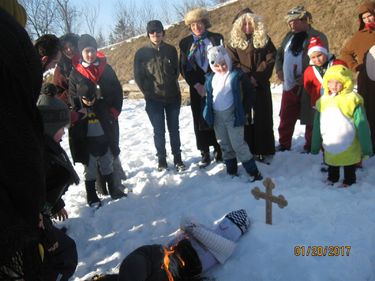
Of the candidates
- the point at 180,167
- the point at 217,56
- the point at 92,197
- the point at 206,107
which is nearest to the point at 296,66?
the point at 217,56

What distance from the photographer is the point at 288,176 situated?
4586 millimetres

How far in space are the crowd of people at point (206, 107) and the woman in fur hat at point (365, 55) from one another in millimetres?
13

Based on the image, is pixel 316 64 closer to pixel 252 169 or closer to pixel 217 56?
pixel 217 56

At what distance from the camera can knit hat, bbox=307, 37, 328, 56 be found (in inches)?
175

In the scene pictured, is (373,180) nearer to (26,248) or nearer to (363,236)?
(363,236)

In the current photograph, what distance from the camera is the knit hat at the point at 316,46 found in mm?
4452

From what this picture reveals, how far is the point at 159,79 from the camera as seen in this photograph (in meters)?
5.04

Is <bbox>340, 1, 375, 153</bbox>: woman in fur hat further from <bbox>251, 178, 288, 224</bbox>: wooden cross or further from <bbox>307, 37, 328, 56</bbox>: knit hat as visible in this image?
<bbox>251, 178, 288, 224</bbox>: wooden cross

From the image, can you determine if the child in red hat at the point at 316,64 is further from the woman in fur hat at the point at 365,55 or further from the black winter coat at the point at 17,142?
the black winter coat at the point at 17,142

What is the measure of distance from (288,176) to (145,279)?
266 centimetres

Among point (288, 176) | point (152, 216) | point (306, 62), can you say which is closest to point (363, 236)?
point (288, 176)

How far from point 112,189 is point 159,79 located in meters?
1.68
